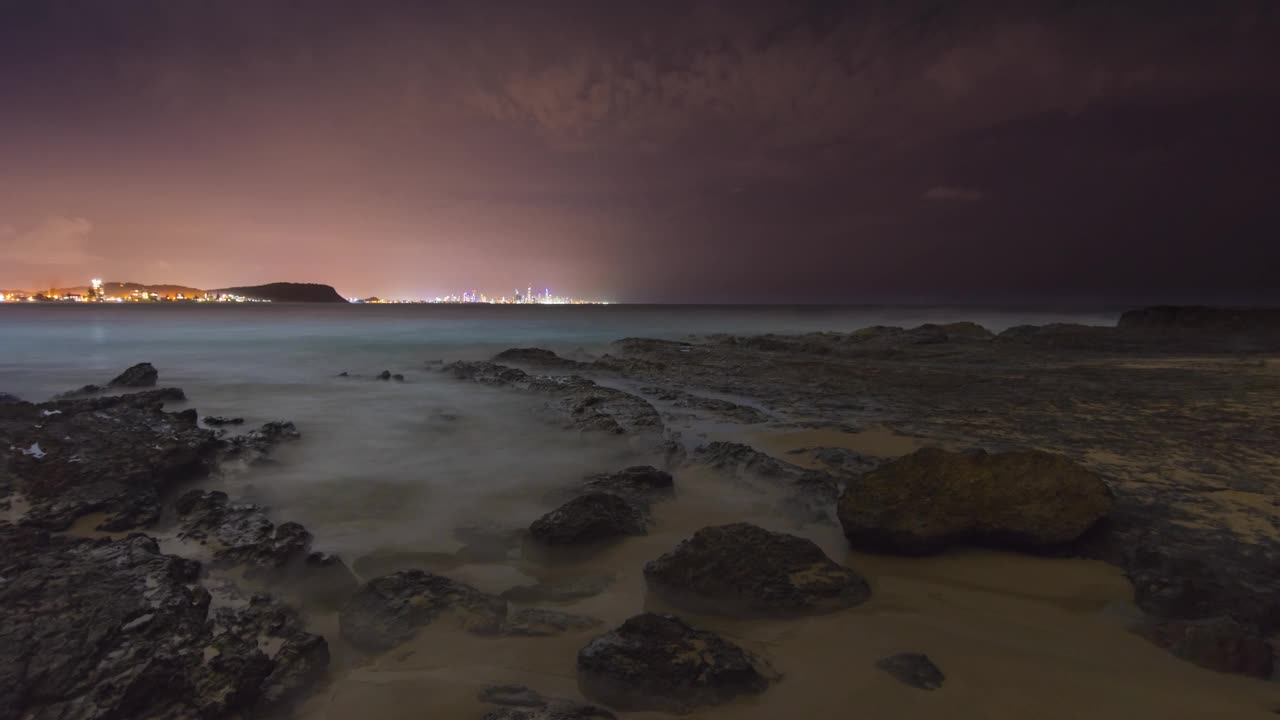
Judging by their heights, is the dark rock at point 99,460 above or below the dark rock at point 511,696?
above

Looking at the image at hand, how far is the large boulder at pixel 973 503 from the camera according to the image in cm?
430

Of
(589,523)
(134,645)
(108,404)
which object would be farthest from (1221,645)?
(108,404)

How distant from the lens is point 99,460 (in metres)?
5.72

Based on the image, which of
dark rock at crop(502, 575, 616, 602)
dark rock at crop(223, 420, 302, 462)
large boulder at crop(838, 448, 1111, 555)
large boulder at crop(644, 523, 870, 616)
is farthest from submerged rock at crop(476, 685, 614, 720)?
dark rock at crop(223, 420, 302, 462)

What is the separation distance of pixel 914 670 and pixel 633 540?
7.63ft

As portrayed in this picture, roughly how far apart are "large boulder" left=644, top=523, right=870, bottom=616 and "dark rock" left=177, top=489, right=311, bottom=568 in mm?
2853

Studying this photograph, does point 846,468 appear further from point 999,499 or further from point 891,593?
point 891,593

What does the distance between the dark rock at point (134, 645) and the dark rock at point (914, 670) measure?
10.1 feet

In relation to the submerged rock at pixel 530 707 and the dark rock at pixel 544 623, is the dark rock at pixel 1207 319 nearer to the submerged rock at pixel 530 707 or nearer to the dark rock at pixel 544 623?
the dark rock at pixel 544 623

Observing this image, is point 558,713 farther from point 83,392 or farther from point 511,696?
point 83,392

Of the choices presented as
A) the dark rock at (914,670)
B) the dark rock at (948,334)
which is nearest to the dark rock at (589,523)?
the dark rock at (914,670)

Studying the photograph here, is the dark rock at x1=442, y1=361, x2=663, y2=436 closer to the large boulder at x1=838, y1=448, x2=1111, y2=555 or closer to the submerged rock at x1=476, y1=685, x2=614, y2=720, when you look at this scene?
the large boulder at x1=838, y1=448, x2=1111, y2=555

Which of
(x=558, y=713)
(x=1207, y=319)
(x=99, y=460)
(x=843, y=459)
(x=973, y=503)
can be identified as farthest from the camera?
(x=1207, y=319)

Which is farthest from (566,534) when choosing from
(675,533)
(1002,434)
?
(1002,434)
